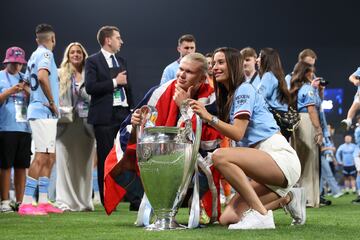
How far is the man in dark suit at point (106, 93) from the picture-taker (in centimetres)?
709

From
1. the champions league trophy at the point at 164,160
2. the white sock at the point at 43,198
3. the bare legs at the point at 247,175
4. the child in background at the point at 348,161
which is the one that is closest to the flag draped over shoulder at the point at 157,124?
the bare legs at the point at 247,175

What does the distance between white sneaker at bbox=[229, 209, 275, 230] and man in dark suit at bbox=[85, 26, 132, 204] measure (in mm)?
2801

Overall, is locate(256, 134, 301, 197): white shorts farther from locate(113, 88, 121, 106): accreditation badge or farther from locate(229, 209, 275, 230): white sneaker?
locate(113, 88, 121, 106): accreditation badge

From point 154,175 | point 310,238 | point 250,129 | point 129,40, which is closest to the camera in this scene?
point 310,238

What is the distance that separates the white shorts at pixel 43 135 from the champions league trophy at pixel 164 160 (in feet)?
7.58

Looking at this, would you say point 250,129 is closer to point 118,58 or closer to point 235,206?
point 235,206

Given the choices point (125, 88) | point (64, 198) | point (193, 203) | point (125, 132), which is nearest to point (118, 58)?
point (125, 88)

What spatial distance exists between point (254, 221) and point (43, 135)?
2794 mm

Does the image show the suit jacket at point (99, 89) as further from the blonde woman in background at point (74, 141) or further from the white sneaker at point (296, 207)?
the white sneaker at point (296, 207)

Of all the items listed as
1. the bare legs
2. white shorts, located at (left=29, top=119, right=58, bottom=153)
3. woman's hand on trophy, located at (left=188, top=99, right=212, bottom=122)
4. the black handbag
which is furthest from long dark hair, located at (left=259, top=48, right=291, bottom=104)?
woman's hand on trophy, located at (left=188, top=99, right=212, bottom=122)

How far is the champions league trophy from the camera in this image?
168 inches

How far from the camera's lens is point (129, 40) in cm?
2061

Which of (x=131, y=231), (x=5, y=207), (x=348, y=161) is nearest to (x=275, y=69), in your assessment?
(x=5, y=207)

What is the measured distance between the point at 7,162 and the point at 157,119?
2832 mm
